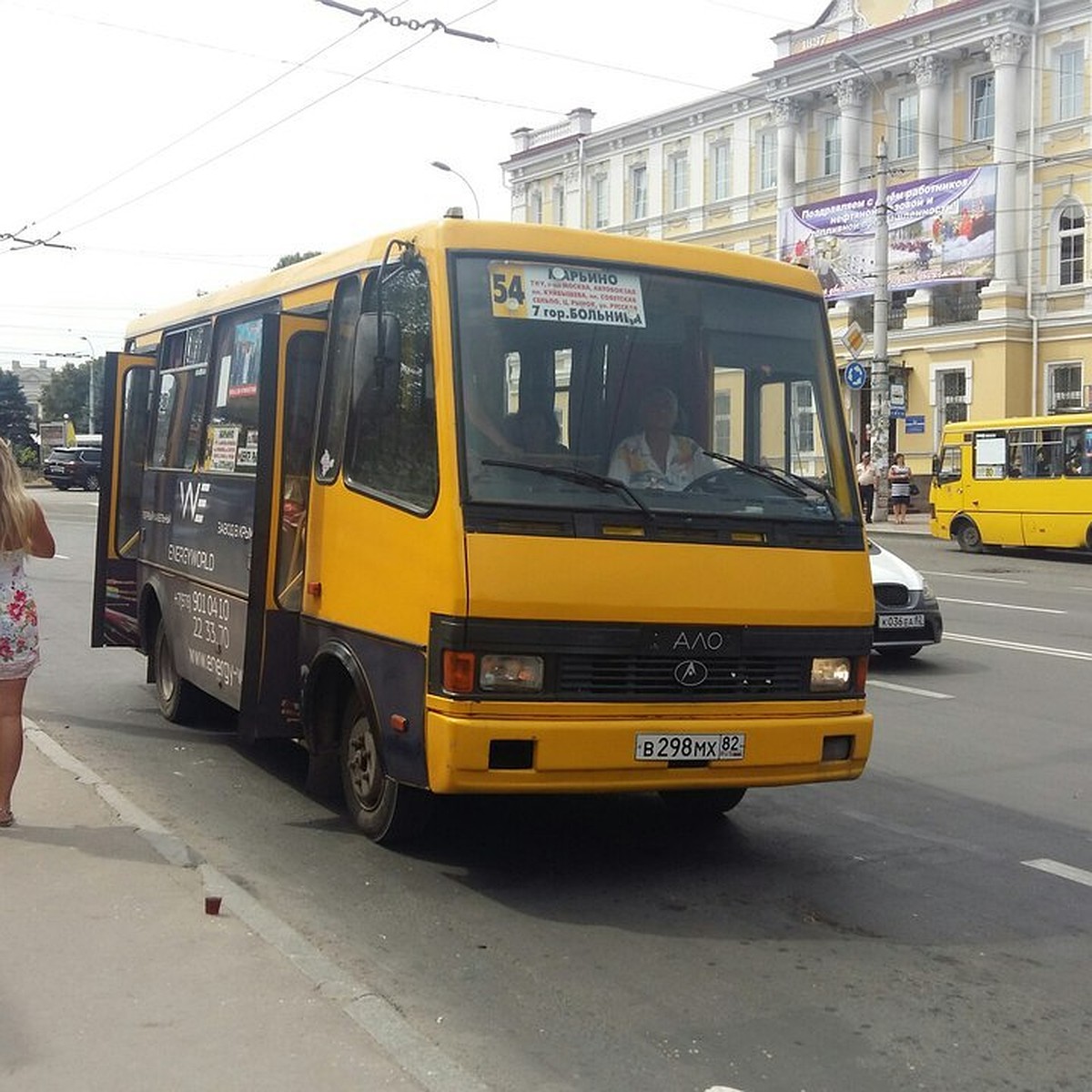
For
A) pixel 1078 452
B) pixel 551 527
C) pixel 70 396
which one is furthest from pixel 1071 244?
pixel 70 396

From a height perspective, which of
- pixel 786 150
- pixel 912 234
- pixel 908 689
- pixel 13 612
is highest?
pixel 786 150

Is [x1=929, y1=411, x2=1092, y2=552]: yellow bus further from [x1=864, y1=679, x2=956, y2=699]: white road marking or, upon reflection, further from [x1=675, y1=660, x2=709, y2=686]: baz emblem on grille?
[x1=675, y1=660, x2=709, y2=686]: baz emblem on grille

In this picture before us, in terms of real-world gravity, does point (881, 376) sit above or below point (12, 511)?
above

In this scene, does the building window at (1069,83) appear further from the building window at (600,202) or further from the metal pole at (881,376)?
the building window at (600,202)

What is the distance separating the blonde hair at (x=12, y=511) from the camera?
20.4 feet

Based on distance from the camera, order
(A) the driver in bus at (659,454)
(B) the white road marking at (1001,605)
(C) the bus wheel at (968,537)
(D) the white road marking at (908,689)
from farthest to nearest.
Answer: (C) the bus wheel at (968,537) < (B) the white road marking at (1001,605) < (D) the white road marking at (908,689) < (A) the driver in bus at (659,454)

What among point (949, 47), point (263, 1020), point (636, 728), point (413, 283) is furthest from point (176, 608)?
point (949, 47)

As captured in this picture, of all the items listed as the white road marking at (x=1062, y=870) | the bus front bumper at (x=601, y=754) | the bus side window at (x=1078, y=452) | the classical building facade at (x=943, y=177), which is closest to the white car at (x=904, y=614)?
the white road marking at (x=1062, y=870)

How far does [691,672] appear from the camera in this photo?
18.7ft

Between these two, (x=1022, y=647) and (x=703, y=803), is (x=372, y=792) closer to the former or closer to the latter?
(x=703, y=803)

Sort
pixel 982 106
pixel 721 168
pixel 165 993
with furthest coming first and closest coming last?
pixel 721 168, pixel 982 106, pixel 165 993

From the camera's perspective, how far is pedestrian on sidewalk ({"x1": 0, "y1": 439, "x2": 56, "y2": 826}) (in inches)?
245

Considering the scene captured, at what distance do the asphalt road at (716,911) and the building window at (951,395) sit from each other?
3622 cm

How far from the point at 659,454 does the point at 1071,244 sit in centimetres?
3990
